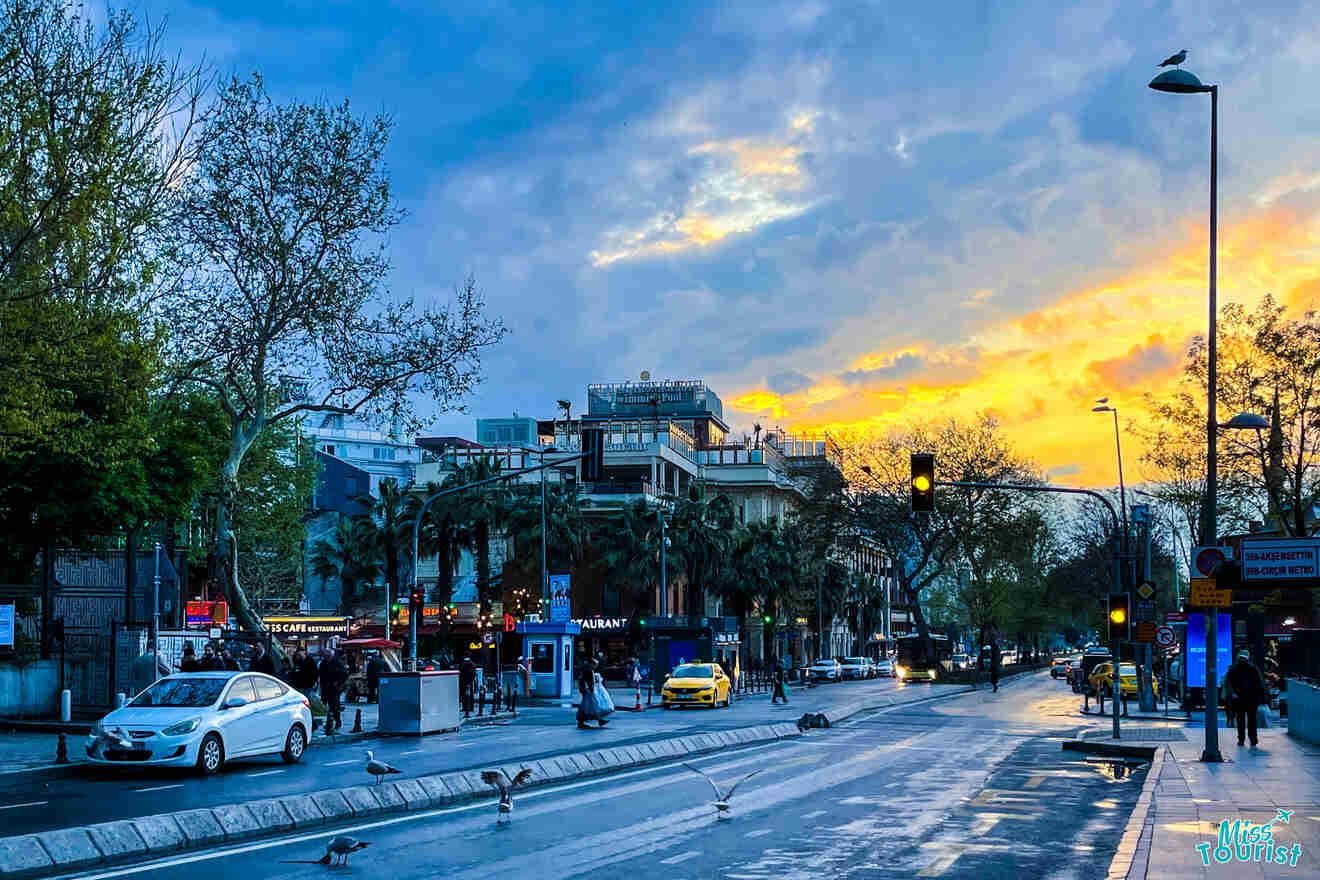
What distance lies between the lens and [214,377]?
1346 inches

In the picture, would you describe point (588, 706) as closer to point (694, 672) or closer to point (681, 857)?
point (694, 672)

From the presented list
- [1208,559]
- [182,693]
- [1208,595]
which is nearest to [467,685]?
[182,693]

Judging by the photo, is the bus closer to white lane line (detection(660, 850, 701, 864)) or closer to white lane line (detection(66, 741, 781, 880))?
white lane line (detection(66, 741, 781, 880))

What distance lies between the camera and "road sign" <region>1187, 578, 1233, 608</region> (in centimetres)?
2420

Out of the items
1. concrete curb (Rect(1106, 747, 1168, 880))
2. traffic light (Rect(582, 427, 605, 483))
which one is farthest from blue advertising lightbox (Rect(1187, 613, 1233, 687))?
concrete curb (Rect(1106, 747, 1168, 880))

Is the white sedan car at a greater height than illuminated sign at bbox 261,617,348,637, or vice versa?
the white sedan car

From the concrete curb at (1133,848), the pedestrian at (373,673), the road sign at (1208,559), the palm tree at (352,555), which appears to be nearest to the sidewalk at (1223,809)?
the concrete curb at (1133,848)

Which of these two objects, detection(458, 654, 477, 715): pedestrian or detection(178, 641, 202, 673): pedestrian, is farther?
detection(458, 654, 477, 715): pedestrian

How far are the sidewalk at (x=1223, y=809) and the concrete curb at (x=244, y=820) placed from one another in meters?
8.94

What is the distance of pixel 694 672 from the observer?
159 feet

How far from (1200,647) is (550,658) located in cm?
2224

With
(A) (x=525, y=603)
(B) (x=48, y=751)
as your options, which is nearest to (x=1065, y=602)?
(A) (x=525, y=603)

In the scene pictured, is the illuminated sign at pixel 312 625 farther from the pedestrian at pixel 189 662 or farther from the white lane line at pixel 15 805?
the white lane line at pixel 15 805

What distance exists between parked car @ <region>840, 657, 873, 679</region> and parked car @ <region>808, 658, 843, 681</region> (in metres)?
2.86
